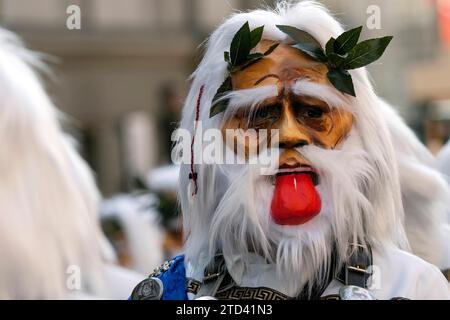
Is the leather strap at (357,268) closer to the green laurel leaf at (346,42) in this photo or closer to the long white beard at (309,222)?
the long white beard at (309,222)

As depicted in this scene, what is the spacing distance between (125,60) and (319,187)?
1122 cm

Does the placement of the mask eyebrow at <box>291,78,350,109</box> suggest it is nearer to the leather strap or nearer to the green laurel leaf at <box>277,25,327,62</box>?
the green laurel leaf at <box>277,25,327,62</box>

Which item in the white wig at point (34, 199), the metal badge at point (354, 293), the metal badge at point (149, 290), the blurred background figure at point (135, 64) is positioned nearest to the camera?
the metal badge at point (354, 293)

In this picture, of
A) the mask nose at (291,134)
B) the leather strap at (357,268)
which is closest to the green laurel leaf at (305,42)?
the mask nose at (291,134)

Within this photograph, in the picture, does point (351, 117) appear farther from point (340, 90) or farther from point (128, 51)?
point (128, 51)

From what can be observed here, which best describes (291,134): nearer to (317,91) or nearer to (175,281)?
(317,91)

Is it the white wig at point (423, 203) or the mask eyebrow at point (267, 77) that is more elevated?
the mask eyebrow at point (267, 77)

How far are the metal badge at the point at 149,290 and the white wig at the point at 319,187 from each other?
0.08 m

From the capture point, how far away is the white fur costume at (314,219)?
171 centimetres

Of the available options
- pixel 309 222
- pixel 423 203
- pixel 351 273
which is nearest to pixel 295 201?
pixel 309 222

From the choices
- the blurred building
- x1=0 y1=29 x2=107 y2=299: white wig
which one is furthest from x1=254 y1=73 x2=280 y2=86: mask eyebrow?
the blurred building

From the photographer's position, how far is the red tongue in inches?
Answer: 66.9

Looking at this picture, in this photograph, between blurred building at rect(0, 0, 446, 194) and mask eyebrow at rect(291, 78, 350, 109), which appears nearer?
mask eyebrow at rect(291, 78, 350, 109)

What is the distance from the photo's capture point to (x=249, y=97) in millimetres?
1741
